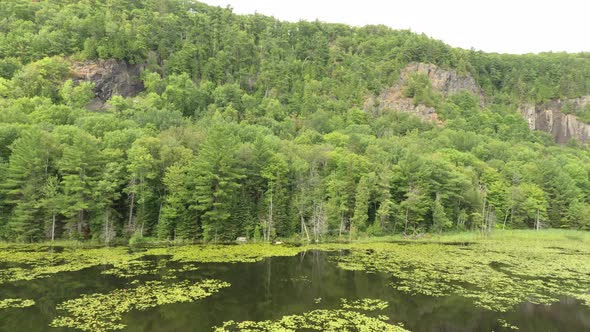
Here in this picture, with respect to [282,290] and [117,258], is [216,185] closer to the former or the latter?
[117,258]

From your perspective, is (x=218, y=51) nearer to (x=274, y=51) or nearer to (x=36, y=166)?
(x=274, y=51)

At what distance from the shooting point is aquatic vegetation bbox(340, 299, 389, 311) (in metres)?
29.1

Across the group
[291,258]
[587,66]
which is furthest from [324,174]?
[587,66]

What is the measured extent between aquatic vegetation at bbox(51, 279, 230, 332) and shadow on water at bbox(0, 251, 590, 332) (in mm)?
807

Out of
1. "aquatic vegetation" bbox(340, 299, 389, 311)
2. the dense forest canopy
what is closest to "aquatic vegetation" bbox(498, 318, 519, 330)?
"aquatic vegetation" bbox(340, 299, 389, 311)

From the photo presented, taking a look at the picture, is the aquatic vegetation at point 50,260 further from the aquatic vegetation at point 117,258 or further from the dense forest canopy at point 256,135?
the dense forest canopy at point 256,135

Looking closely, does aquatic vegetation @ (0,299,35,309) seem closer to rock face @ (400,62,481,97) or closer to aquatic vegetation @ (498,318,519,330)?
aquatic vegetation @ (498,318,519,330)

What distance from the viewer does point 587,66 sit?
167 metres

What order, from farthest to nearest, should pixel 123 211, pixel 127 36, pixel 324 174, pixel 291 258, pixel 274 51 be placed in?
pixel 274 51 < pixel 127 36 < pixel 324 174 < pixel 123 211 < pixel 291 258

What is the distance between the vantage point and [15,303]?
2709cm

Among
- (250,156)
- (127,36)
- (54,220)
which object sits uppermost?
(127,36)

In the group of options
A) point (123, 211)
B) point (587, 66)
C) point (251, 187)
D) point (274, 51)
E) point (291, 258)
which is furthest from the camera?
point (587, 66)

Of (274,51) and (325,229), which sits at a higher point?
(274,51)

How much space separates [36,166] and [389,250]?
46958 mm
